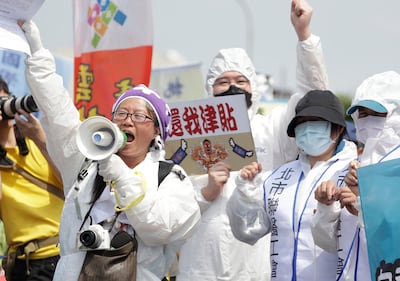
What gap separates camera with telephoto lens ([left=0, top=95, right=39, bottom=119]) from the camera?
559cm

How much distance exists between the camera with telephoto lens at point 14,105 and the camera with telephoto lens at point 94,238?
1.58 m

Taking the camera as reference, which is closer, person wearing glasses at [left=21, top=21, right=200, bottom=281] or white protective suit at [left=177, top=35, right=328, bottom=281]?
person wearing glasses at [left=21, top=21, right=200, bottom=281]

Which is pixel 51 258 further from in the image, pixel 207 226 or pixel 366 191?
pixel 366 191

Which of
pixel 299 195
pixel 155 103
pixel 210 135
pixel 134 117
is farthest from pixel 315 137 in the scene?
pixel 134 117

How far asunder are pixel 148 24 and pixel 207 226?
1.62m

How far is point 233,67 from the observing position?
6379mm

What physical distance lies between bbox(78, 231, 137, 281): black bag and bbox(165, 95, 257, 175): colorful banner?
4.53 feet

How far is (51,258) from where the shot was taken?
6023 mm

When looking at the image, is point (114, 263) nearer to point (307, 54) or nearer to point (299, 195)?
point (299, 195)

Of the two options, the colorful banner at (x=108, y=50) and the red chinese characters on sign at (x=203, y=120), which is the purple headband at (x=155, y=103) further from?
the colorful banner at (x=108, y=50)

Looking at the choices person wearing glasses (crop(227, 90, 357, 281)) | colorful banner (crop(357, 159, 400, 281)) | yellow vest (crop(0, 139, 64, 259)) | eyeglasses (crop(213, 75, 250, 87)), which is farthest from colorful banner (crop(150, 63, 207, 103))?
colorful banner (crop(357, 159, 400, 281))

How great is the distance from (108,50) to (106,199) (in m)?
2.39

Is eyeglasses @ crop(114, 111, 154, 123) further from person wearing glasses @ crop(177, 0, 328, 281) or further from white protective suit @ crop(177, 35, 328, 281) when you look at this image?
white protective suit @ crop(177, 35, 328, 281)

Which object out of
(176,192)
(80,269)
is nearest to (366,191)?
(176,192)
